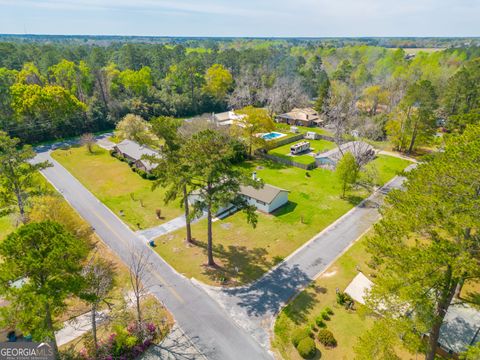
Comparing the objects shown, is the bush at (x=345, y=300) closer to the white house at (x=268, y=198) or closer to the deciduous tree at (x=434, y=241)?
the deciduous tree at (x=434, y=241)

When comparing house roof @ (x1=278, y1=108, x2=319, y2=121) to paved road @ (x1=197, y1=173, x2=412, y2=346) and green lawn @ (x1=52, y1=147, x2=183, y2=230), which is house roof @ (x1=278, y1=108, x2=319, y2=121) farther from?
paved road @ (x1=197, y1=173, x2=412, y2=346)

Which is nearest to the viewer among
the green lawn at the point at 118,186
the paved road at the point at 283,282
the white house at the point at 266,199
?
the paved road at the point at 283,282

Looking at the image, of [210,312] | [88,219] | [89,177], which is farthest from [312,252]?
[89,177]

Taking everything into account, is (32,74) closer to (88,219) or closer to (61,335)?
(88,219)

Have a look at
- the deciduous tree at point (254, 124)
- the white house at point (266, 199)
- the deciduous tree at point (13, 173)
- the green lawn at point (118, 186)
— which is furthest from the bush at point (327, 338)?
the deciduous tree at point (254, 124)

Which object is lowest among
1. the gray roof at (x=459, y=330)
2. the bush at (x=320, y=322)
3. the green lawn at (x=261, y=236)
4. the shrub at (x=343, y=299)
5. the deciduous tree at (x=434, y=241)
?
the green lawn at (x=261, y=236)

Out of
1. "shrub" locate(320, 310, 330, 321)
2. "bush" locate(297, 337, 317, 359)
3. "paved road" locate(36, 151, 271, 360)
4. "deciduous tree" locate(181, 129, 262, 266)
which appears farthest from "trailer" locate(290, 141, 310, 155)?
"bush" locate(297, 337, 317, 359)

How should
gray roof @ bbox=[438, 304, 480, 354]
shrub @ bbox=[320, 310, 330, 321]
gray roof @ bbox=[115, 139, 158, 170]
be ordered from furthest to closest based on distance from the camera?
1. gray roof @ bbox=[115, 139, 158, 170]
2. shrub @ bbox=[320, 310, 330, 321]
3. gray roof @ bbox=[438, 304, 480, 354]
